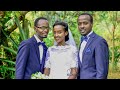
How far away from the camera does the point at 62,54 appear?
4504mm

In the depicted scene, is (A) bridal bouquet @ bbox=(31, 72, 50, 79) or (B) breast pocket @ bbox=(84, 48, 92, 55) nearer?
(B) breast pocket @ bbox=(84, 48, 92, 55)

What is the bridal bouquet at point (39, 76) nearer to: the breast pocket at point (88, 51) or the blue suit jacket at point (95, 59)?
the blue suit jacket at point (95, 59)

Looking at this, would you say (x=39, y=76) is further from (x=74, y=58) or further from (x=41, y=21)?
(x=41, y=21)

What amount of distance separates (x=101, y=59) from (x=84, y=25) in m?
0.52

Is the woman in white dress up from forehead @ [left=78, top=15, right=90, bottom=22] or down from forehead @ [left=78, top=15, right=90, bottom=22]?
down

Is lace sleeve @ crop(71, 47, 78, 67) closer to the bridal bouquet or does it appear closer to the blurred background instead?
the blurred background

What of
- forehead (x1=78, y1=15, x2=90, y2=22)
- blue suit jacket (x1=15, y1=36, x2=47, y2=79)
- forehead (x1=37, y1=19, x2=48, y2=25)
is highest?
forehead (x1=78, y1=15, x2=90, y2=22)

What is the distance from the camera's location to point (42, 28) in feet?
15.1

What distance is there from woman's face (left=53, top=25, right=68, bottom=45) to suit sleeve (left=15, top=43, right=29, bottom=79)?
0.42 meters

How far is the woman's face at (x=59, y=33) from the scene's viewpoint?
4520mm

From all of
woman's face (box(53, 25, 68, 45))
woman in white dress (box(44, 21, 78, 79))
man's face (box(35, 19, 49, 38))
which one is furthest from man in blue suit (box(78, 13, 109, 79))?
man's face (box(35, 19, 49, 38))

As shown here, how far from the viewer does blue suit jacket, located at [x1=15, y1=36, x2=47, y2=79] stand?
4535 mm
